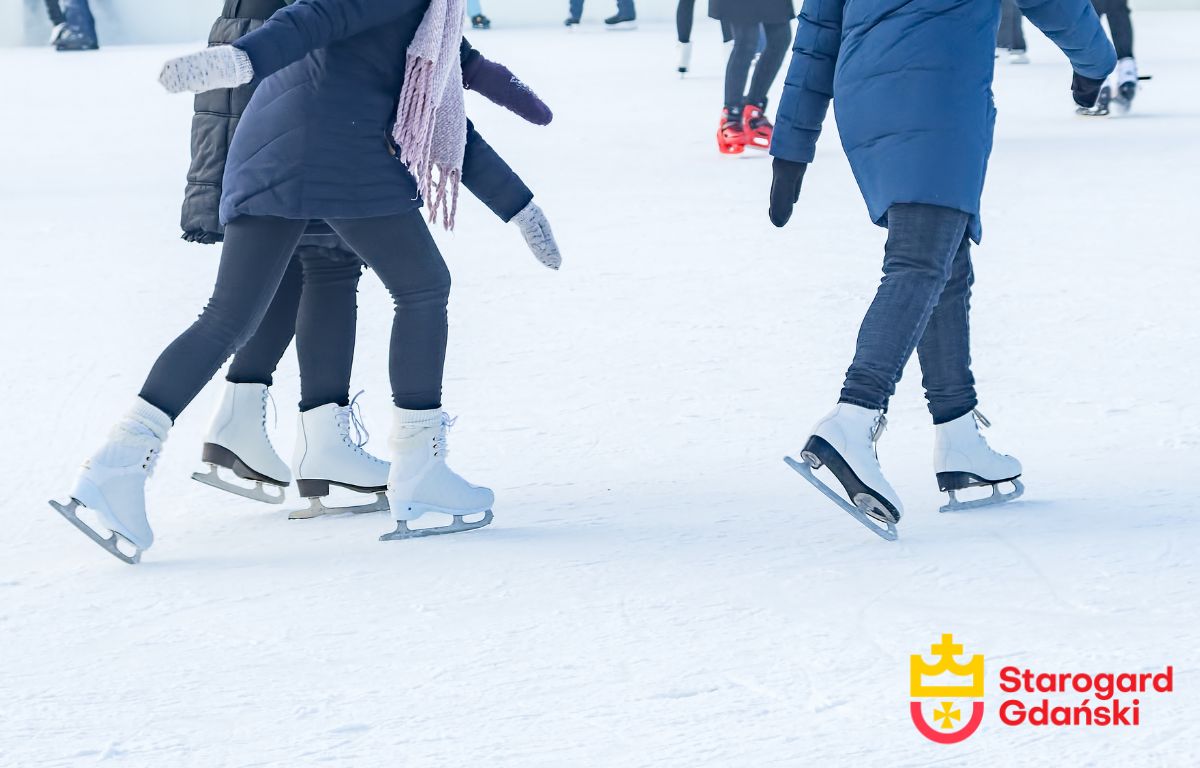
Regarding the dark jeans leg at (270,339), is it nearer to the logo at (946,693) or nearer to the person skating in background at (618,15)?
the logo at (946,693)

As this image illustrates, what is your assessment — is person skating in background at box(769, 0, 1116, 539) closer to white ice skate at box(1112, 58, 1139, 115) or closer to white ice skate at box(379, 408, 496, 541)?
white ice skate at box(379, 408, 496, 541)

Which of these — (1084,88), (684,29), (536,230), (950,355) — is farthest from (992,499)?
(684,29)

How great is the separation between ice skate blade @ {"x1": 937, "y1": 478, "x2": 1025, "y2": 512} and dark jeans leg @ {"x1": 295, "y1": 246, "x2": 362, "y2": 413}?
953mm

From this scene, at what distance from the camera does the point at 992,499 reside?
2.62 meters

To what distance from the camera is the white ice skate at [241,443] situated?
106 inches

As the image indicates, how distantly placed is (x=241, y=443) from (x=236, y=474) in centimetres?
6

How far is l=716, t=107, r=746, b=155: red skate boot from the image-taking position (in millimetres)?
6664

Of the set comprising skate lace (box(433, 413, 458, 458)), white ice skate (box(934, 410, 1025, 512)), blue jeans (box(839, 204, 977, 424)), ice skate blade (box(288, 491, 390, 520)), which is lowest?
ice skate blade (box(288, 491, 390, 520))

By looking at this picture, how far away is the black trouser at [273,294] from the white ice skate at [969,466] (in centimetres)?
79

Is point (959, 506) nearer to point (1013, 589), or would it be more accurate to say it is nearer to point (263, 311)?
point (1013, 589)

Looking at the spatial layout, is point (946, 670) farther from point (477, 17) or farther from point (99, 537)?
point (477, 17)

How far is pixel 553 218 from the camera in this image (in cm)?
534

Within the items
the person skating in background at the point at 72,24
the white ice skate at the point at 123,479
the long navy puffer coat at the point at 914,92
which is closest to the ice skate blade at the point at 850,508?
the long navy puffer coat at the point at 914,92

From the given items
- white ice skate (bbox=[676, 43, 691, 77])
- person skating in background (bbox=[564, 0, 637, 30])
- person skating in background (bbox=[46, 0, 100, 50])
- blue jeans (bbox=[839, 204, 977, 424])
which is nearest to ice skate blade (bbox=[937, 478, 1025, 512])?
blue jeans (bbox=[839, 204, 977, 424])
